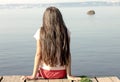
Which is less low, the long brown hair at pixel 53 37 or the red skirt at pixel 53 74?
the long brown hair at pixel 53 37

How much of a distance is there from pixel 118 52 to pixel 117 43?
318 centimetres

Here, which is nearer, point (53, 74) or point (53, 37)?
point (53, 37)

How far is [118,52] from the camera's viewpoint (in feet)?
69.2

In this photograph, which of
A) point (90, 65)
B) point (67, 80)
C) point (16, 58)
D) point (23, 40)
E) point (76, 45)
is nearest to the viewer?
point (67, 80)

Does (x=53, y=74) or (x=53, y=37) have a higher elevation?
(x=53, y=37)

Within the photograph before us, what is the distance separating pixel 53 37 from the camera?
7414mm

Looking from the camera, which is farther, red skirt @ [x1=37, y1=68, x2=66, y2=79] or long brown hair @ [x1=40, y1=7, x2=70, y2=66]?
red skirt @ [x1=37, y1=68, x2=66, y2=79]

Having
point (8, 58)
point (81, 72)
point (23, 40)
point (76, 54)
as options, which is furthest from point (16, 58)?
point (23, 40)

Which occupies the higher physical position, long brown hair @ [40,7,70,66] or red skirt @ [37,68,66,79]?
long brown hair @ [40,7,70,66]

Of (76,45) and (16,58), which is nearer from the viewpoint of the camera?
(16,58)

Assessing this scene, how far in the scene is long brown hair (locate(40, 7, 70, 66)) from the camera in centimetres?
739

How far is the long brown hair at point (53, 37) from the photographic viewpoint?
7.39 meters

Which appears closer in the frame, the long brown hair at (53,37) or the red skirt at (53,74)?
the long brown hair at (53,37)

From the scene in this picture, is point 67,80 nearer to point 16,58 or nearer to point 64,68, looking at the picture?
point 64,68
